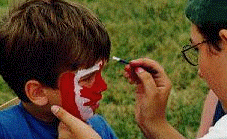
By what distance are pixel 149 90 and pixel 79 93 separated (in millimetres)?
378

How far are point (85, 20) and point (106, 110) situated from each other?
210cm

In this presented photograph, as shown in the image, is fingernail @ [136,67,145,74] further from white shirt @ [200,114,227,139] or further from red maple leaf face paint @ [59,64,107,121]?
white shirt @ [200,114,227,139]

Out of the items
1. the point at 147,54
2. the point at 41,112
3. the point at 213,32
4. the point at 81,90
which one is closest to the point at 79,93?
the point at 81,90

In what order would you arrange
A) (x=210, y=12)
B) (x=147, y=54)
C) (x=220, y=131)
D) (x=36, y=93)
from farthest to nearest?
(x=147, y=54) < (x=36, y=93) < (x=210, y=12) < (x=220, y=131)

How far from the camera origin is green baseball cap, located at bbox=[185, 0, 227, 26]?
2539mm

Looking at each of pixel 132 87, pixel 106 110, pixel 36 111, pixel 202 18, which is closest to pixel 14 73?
pixel 36 111

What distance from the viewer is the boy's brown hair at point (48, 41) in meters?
2.72

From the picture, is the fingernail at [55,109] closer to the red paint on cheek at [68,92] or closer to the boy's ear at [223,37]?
the red paint on cheek at [68,92]

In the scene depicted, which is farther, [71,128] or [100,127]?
[100,127]

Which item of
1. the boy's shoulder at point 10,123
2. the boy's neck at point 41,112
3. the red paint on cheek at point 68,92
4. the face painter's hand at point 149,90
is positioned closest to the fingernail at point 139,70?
the face painter's hand at point 149,90

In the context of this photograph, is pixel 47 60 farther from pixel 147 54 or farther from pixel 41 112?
pixel 147 54

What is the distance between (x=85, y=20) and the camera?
2812mm

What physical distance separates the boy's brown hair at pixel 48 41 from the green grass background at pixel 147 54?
1.63m

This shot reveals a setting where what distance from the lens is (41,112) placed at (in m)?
2.83
